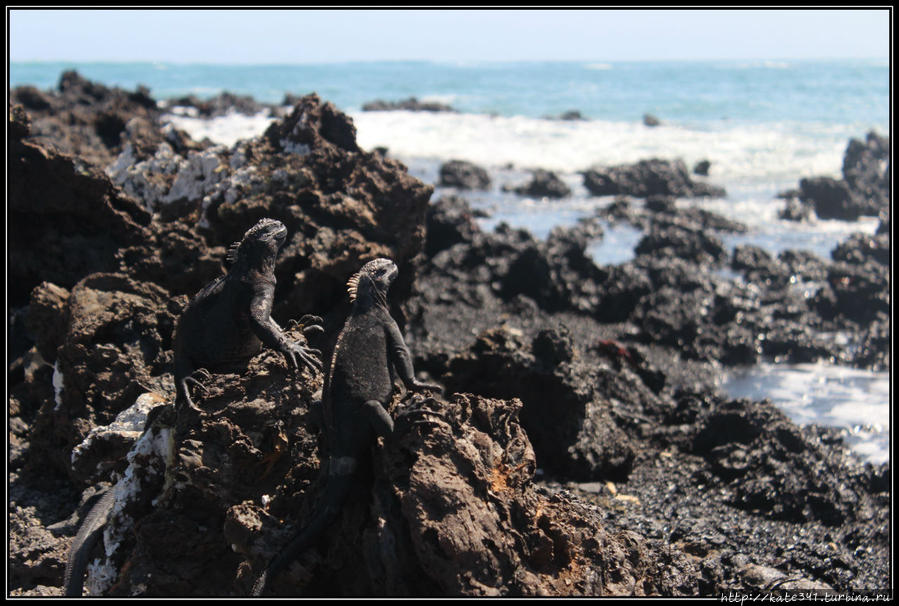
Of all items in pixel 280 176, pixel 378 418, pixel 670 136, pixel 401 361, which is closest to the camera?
pixel 378 418

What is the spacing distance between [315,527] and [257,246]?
76.4 inches

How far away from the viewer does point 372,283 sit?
13.1 feet

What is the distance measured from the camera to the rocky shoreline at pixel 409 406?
3.42m

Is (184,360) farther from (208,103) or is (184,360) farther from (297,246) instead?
(208,103)

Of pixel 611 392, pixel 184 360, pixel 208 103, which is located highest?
pixel 208 103

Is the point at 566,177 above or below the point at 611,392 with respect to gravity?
above

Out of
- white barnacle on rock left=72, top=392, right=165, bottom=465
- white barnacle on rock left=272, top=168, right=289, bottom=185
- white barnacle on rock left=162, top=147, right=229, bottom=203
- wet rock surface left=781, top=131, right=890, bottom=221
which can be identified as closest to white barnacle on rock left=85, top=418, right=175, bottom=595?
white barnacle on rock left=72, top=392, right=165, bottom=465

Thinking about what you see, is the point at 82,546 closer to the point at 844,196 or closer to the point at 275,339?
the point at 275,339

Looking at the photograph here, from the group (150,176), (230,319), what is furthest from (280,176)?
(230,319)

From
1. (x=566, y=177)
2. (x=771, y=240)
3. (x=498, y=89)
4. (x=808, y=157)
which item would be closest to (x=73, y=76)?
(x=566, y=177)

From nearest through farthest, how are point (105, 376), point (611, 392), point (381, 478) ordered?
point (381, 478) < point (105, 376) < point (611, 392)

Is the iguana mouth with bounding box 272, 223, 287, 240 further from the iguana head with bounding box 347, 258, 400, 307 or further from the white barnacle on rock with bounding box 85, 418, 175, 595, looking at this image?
the white barnacle on rock with bounding box 85, 418, 175, 595

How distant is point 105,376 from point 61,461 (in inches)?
36.1

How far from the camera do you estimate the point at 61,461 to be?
5520 millimetres
